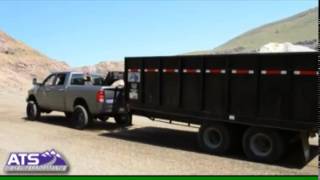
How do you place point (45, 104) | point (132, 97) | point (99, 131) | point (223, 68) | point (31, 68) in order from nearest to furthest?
point (223, 68), point (132, 97), point (99, 131), point (45, 104), point (31, 68)

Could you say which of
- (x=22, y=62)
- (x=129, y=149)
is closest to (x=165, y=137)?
(x=129, y=149)

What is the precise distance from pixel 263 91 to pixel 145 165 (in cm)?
323

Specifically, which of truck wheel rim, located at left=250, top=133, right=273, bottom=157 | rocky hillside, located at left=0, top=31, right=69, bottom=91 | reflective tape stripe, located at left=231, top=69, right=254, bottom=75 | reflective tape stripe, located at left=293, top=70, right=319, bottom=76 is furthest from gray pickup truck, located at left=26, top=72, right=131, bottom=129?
rocky hillside, located at left=0, top=31, right=69, bottom=91

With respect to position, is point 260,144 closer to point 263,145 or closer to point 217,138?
point 263,145

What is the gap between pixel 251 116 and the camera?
12.2 meters

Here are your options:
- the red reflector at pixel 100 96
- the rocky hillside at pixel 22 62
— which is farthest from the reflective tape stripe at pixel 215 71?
the rocky hillside at pixel 22 62

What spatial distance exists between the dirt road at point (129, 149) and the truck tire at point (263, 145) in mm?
236

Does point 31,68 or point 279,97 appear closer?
point 279,97

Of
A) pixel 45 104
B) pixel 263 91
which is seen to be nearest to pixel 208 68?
pixel 263 91

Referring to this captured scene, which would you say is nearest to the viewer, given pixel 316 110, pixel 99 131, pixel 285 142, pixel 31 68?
pixel 316 110

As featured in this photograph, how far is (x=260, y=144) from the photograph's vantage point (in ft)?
39.7

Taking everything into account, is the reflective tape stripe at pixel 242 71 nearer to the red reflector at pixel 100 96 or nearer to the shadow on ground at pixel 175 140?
the shadow on ground at pixel 175 140

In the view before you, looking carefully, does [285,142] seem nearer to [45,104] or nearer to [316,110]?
[316,110]

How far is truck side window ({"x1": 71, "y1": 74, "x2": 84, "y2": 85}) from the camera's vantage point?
1827 cm
